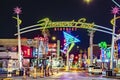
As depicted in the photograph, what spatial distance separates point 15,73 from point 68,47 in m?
38.4

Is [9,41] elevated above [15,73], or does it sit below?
above

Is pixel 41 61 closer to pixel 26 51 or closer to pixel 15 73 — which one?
pixel 15 73

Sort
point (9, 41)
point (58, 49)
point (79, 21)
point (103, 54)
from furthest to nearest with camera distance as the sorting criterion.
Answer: point (58, 49) < point (103, 54) < point (9, 41) < point (79, 21)

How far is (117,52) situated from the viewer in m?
79.7

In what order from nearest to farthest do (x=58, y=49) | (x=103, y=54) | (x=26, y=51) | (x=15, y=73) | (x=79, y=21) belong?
(x=15, y=73)
(x=79, y=21)
(x=26, y=51)
(x=103, y=54)
(x=58, y=49)

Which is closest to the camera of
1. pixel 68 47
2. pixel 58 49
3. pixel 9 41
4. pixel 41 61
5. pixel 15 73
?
pixel 41 61

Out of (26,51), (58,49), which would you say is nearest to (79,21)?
(26,51)

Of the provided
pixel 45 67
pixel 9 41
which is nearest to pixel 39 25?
pixel 45 67

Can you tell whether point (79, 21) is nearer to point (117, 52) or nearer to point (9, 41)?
point (117, 52)

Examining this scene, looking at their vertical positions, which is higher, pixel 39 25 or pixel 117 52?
pixel 39 25

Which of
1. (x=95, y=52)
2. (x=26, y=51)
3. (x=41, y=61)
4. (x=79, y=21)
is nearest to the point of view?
(x=41, y=61)

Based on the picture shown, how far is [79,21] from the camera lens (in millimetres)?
64125

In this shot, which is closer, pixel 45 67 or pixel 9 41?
pixel 45 67

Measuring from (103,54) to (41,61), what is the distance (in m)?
62.5
